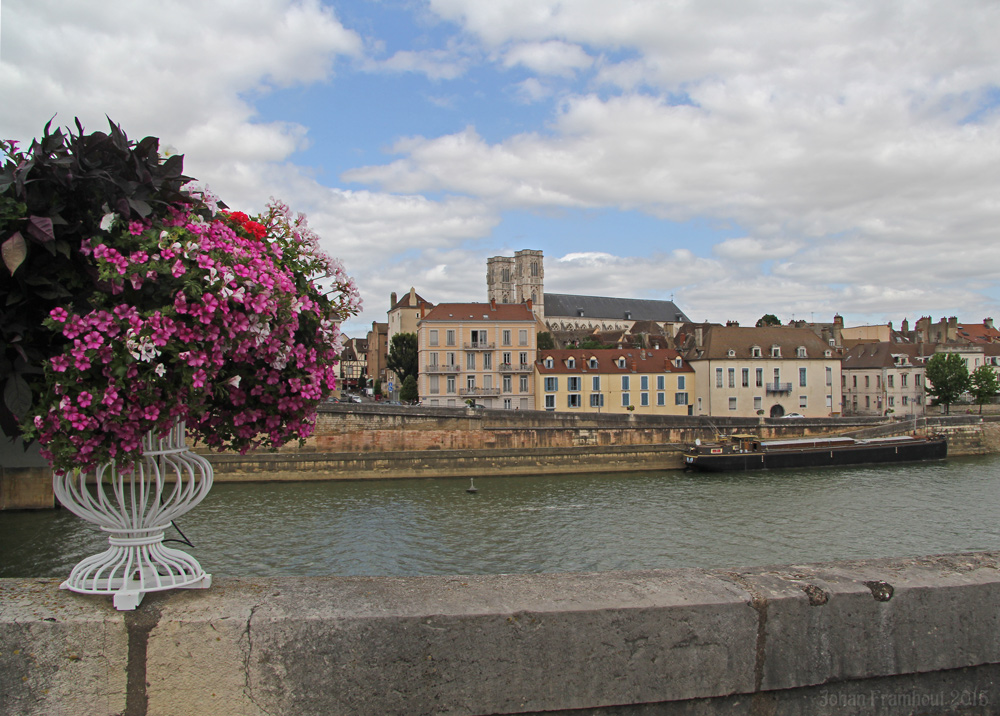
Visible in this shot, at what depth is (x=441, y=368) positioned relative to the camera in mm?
42250

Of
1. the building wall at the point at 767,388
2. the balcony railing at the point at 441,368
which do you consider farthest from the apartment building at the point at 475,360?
the building wall at the point at 767,388

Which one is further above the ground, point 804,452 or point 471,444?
point 471,444

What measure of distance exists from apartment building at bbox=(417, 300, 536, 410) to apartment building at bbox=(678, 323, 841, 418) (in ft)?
33.4

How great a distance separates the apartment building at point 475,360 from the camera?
4203cm

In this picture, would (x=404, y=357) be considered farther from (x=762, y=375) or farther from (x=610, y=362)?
(x=762, y=375)

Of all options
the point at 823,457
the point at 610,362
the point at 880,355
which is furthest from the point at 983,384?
the point at 610,362

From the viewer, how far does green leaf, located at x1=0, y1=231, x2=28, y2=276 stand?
1.70 meters

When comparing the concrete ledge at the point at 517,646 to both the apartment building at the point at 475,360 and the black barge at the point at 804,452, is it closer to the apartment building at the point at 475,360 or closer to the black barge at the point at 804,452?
the black barge at the point at 804,452

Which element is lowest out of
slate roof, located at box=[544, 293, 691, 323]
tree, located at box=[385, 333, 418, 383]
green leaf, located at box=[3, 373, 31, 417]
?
green leaf, located at box=[3, 373, 31, 417]

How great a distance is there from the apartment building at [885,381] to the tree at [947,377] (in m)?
3.07

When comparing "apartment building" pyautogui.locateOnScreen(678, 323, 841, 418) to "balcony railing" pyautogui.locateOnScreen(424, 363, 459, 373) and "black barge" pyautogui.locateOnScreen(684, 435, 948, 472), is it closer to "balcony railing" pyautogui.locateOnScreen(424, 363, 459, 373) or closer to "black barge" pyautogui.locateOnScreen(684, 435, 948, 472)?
"black barge" pyautogui.locateOnScreen(684, 435, 948, 472)

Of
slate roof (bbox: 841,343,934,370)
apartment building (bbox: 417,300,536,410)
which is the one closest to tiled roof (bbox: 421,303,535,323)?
apartment building (bbox: 417,300,536,410)

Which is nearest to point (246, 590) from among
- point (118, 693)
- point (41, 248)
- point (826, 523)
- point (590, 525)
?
point (118, 693)

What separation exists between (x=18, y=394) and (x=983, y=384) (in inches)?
2312
